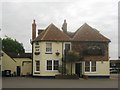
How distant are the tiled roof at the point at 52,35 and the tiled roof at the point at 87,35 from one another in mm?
1760

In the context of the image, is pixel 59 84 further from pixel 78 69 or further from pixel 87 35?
pixel 87 35

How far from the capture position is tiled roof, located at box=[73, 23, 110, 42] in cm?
5006

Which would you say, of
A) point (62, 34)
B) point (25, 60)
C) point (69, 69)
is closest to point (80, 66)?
point (69, 69)

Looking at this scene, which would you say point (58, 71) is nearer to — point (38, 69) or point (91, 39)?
point (38, 69)

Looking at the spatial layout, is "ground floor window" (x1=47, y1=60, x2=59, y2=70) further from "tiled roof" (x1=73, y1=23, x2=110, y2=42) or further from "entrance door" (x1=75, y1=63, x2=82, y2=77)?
"tiled roof" (x1=73, y1=23, x2=110, y2=42)

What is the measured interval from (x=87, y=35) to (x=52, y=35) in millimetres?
5144

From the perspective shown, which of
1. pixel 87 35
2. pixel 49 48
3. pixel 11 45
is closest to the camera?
pixel 49 48

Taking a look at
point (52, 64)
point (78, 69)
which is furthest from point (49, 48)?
point (78, 69)

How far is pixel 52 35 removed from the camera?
50.3 m

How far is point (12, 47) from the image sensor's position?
8706cm

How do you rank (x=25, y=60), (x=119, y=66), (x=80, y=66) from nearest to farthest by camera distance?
(x=80, y=66) < (x=25, y=60) < (x=119, y=66)

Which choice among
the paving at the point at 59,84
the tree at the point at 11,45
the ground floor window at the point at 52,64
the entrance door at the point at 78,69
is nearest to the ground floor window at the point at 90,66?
the entrance door at the point at 78,69

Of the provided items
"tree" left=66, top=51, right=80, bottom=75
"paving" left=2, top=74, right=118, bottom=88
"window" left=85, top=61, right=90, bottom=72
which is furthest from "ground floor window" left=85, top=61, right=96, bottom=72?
"paving" left=2, top=74, right=118, bottom=88

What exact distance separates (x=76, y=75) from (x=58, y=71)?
3311 millimetres
